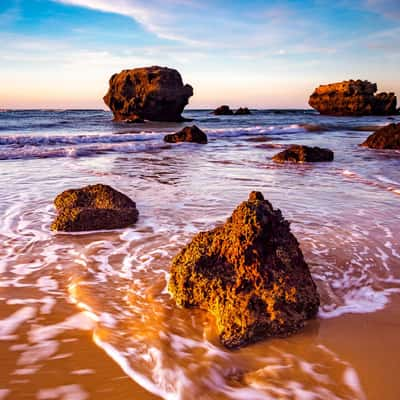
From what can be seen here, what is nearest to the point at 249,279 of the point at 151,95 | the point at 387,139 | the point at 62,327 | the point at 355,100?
the point at 62,327

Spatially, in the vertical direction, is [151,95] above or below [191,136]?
above

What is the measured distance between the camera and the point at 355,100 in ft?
181

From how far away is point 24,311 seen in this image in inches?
88.4

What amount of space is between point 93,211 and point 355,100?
58161 mm

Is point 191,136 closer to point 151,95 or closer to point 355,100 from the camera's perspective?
point 151,95

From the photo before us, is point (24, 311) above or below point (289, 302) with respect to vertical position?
below

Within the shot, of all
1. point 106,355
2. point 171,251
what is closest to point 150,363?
point 106,355

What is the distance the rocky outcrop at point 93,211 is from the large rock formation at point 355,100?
57300 mm

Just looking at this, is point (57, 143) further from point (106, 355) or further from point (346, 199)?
point (106, 355)

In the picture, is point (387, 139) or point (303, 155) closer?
point (303, 155)

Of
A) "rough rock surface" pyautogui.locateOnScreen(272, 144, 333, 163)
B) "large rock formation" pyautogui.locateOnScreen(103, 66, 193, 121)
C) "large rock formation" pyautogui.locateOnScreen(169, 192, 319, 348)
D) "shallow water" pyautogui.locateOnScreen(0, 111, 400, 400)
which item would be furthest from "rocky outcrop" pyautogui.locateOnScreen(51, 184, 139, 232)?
"large rock formation" pyautogui.locateOnScreen(103, 66, 193, 121)

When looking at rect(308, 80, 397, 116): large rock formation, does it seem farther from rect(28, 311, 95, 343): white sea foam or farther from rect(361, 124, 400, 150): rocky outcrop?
rect(28, 311, 95, 343): white sea foam

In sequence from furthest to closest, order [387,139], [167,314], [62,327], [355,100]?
[355,100] → [387,139] → [167,314] → [62,327]

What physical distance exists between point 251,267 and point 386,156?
989 cm
